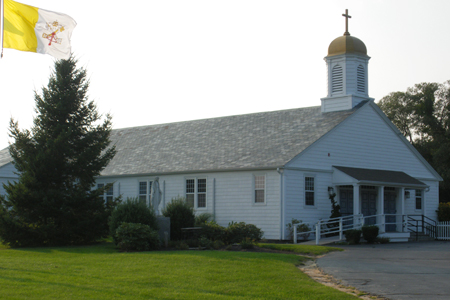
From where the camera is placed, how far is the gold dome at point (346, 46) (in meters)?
29.5

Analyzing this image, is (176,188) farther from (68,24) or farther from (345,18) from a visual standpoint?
(68,24)

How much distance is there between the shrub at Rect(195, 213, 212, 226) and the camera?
84.0 ft

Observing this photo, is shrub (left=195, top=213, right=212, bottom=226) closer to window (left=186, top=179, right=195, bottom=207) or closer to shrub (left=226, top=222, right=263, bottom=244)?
window (left=186, top=179, right=195, bottom=207)

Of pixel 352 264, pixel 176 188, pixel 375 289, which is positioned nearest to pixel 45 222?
pixel 176 188

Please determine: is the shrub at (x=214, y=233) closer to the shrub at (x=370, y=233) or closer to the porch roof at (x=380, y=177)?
the shrub at (x=370, y=233)

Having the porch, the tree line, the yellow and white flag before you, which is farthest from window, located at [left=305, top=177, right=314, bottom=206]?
the tree line

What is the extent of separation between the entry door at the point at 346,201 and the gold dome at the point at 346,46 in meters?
7.39

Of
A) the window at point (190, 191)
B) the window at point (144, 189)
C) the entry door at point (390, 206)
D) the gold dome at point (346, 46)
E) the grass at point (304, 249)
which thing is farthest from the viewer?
the window at point (144, 189)

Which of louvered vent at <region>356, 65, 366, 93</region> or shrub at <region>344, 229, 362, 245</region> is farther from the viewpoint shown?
louvered vent at <region>356, 65, 366, 93</region>

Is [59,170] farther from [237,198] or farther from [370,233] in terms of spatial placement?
[370,233]

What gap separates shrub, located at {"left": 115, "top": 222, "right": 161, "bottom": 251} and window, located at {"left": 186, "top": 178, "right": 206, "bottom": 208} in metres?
9.05

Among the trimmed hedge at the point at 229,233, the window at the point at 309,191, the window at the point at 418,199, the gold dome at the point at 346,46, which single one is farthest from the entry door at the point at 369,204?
the gold dome at the point at 346,46

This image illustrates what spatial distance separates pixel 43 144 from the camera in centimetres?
2288

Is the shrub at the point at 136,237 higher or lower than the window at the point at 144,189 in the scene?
lower
